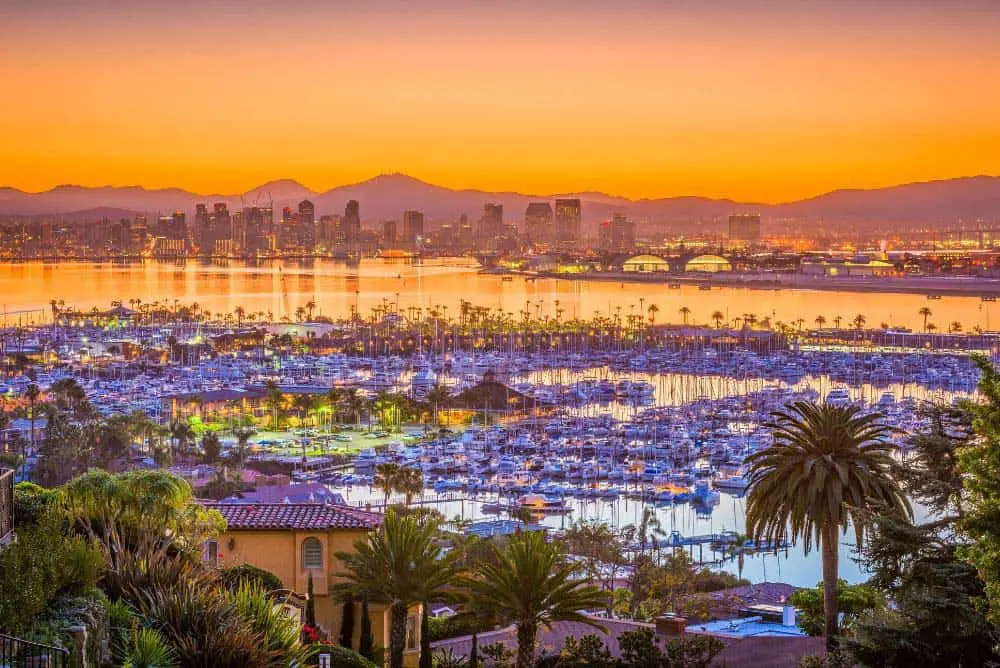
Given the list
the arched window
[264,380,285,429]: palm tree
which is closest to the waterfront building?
the arched window

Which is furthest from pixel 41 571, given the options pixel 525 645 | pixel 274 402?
pixel 274 402

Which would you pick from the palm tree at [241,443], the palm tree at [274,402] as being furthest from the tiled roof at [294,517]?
the palm tree at [274,402]

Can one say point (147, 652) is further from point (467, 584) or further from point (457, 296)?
point (457, 296)

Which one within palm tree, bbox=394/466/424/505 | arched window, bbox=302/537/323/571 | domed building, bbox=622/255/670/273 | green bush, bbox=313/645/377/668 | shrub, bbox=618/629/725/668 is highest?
domed building, bbox=622/255/670/273

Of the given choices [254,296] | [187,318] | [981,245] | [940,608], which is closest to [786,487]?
[940,608]

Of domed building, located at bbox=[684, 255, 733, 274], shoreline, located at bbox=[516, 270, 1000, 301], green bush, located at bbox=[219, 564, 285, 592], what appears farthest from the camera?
domed building, located at bbox=[684, 255, 733, 274]

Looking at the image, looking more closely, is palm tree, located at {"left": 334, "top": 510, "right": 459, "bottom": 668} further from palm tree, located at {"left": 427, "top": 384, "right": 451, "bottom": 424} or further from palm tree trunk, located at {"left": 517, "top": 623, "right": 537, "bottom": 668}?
palm tree, located at {"left": 427, "top": 384, "right": 451, "bottom": 424}
